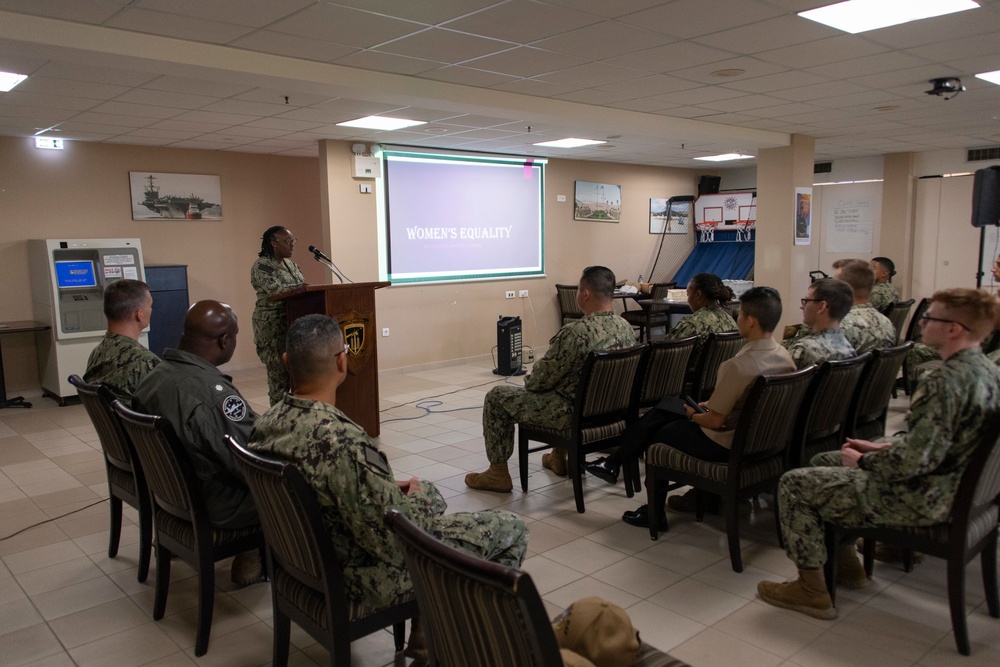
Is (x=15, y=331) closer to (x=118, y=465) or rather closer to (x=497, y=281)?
(x=118, y=465)

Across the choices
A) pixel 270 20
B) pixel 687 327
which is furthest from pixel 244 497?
pixel 687 327

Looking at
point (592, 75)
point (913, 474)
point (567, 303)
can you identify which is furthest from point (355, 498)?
point (567, 303)

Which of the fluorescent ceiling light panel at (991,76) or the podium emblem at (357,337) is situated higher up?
the fluorescent ceiling light panel at (991,76)

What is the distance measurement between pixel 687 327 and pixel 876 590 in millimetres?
1792

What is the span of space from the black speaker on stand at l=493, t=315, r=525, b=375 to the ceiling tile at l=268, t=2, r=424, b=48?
4361 millimetres

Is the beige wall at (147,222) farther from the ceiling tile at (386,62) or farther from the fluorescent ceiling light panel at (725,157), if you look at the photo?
the fluorescent ceiling light panel at (725,157)

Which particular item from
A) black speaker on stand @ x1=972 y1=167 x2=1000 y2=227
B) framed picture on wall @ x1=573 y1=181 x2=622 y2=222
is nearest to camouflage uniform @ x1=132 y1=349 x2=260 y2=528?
black speaker on stand @ x1=972 y1=167 x2=1000 y2=227

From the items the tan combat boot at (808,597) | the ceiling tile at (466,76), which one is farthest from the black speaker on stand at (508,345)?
the tan combat boot at (808,597)

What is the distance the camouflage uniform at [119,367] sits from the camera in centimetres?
318

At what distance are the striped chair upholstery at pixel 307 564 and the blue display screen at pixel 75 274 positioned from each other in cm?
579

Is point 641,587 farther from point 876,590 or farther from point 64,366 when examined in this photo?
point 64,366

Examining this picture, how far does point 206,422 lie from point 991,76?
5.83 metres

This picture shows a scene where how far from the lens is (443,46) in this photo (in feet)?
13.6

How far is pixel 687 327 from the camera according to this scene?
4.27 metres
